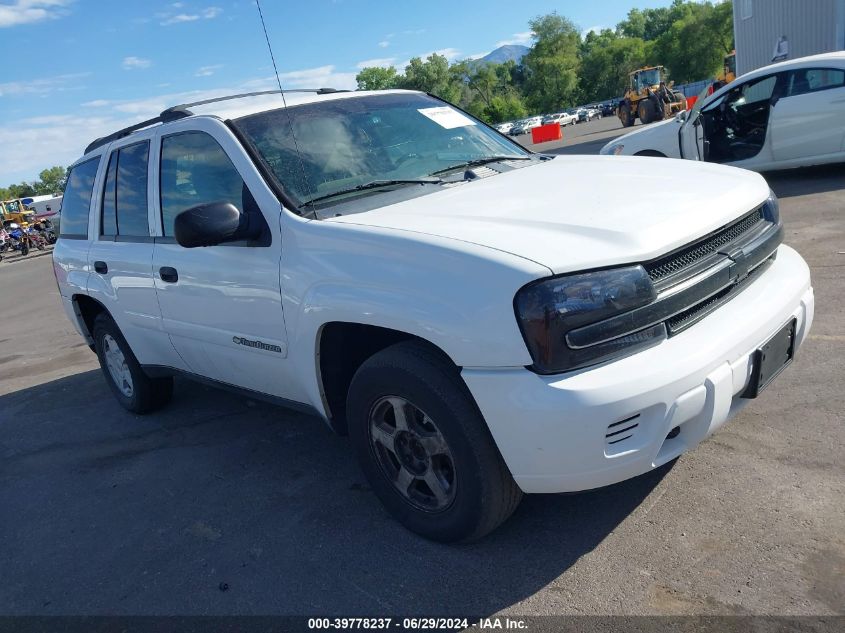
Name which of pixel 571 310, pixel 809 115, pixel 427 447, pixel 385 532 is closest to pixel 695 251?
pixel 571 310

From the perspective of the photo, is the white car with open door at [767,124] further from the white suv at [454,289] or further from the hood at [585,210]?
the hood at [585,210]

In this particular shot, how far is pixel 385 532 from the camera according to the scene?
10.4 feet

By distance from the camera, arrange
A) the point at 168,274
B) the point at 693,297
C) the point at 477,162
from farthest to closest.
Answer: the point at 168,274 < the point at 477,162 < the point at 693,297

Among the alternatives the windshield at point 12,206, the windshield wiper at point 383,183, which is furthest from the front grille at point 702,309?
the windshield at point 12,206

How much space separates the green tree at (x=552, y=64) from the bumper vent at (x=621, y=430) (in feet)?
417

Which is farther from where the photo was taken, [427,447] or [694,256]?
[427,447]

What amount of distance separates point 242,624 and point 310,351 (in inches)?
43.6

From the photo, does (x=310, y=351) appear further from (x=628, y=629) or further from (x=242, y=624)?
(x=628, y=629)

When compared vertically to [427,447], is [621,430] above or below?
above

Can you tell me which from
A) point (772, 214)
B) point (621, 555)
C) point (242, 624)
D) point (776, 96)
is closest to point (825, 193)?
point (776, 96)

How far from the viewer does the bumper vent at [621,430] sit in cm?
236

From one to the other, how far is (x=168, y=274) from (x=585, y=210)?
2.31m

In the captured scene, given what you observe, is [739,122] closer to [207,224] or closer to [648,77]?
[207,224]

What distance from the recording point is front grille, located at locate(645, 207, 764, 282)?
256 centimetres
